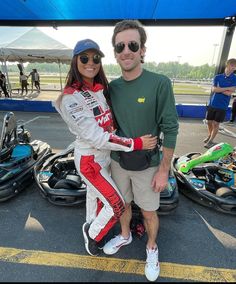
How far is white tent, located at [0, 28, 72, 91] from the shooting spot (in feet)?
37.4

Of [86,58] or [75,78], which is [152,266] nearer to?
[75,78]

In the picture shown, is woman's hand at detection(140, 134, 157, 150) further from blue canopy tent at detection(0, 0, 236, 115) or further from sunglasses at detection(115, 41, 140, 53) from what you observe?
blue canopy tent at detection(0, 0, 236, 115)

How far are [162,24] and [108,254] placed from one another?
27.1 feet

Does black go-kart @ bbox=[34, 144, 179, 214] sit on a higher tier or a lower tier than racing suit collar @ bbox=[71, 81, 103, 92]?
lower

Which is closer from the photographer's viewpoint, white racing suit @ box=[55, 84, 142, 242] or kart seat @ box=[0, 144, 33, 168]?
white racing suit @ box=[55, 84, 142, 242]

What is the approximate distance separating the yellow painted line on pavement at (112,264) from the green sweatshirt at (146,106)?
1226 millimetres

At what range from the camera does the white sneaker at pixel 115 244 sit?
86.7 inches

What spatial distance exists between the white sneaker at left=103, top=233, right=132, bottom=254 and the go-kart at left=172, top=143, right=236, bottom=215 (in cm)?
119

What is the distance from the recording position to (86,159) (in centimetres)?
186

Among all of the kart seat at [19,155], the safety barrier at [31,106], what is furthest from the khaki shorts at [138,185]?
the safety barrier at [31,106]

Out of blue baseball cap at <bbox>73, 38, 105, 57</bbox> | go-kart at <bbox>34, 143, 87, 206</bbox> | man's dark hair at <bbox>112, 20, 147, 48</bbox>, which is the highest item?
man's dark hair at <bbox>112, 20, 147, 48</bbox>

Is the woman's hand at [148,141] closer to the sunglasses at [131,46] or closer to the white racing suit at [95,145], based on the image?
the white racing suit at [95,145]

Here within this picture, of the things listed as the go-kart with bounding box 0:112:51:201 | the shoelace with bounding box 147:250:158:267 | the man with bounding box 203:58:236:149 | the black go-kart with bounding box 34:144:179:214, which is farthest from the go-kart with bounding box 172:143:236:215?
the go-kart with bounding box 0:112:51:201

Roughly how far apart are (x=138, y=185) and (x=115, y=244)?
2.56 ft
